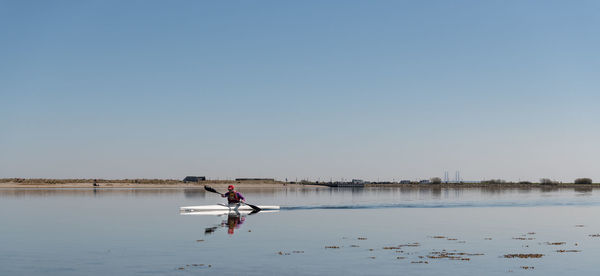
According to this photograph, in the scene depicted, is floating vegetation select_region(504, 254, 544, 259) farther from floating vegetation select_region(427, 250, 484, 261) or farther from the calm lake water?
floating vegetation select_region(427, 250, 484, 261)

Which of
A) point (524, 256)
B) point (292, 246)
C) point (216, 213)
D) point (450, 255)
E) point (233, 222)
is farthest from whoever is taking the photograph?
point (216, 213)

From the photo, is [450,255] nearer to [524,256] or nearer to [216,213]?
[524,256]

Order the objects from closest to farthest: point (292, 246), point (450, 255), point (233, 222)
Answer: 1. point (450, 255)
2. point (292, 246)
3. point (233, 222)

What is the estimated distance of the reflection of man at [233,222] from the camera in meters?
40.7

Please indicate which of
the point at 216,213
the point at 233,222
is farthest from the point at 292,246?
the point at 216,213

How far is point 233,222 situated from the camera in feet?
154

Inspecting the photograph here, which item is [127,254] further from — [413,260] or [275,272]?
[413,260]

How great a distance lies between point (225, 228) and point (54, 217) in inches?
677

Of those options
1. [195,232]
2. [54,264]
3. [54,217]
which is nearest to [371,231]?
[195,232]

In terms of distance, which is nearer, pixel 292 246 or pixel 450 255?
pixel 450 255

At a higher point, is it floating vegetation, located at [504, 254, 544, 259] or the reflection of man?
floating vegetation, located at [504, 254, 544, 259]

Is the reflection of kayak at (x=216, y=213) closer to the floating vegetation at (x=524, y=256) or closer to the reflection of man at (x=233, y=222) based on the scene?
the reflection of man at (x=233, y=222)

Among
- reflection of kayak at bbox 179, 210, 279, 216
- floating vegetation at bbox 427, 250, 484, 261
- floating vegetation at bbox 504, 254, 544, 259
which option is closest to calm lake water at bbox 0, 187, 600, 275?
floating vegetation at bbox 427, 250, 484, 261

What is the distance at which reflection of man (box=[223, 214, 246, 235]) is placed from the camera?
133 ft
